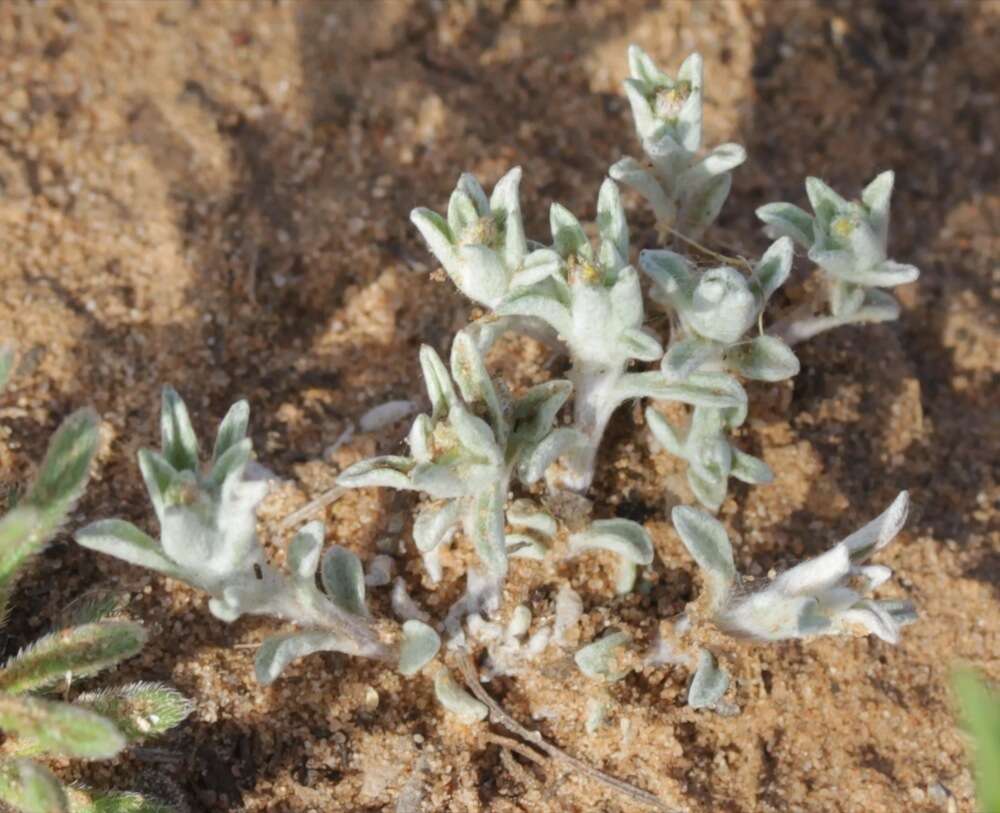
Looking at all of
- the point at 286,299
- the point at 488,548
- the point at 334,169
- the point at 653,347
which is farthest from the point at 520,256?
the point at 334,169

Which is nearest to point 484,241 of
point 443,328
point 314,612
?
point 443,328

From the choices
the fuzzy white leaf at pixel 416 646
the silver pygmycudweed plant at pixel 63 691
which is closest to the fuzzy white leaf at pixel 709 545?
the fuzzy white leaf at pixel 416 646

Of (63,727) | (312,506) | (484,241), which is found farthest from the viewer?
(312,506)

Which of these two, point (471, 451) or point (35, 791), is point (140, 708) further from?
point (471, 451)

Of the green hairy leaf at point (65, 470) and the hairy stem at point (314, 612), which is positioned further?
the hairy stem at point (314, 612)

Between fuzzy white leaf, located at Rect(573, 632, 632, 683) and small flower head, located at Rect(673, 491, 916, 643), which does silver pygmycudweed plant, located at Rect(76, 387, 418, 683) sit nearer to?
fuzzy white leaf, located at Rect(573, 632, 632, 683)

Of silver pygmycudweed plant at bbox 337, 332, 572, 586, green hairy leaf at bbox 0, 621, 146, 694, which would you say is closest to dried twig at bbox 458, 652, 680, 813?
silver pygmycudweed plant at bbox 337, 332, 572, 586

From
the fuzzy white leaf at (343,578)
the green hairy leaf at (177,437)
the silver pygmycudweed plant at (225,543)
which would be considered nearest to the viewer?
the silver pygmycudweed plant at (225,543)

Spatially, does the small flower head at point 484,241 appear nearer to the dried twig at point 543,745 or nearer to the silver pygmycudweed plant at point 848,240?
the silver pygmycudweed plant at point 848,240
